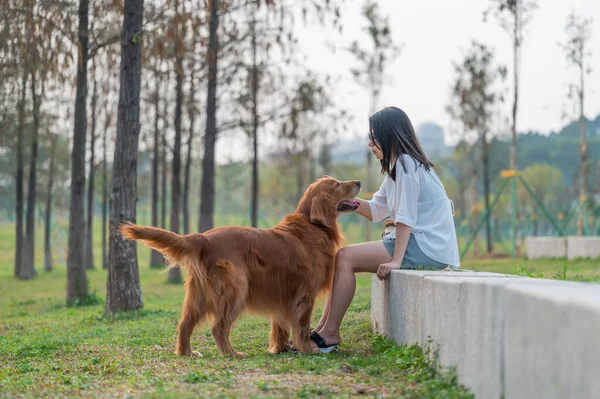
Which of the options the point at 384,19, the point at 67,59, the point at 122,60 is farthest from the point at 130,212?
the point at 384,19

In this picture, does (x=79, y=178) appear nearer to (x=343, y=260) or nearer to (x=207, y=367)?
(x=343, y=260)


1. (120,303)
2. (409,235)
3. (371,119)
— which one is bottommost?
(120,303)

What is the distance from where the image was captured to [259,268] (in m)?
6.55

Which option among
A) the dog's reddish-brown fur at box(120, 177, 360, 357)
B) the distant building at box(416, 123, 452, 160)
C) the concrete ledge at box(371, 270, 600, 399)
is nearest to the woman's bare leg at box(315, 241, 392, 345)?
the dog's reddish-brown fur at box(120, 177, 360, 357)

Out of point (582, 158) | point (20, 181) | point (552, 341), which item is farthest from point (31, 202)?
point (552, 341)

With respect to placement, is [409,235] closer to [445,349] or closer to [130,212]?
[445,349]

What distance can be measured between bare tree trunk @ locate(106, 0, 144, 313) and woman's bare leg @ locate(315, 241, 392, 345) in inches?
216

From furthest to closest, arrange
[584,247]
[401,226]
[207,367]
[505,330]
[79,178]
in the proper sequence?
[584,247] < [79,178] < [401,226] < [207,367] < [505,330]

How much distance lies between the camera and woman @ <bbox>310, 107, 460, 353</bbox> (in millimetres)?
6199

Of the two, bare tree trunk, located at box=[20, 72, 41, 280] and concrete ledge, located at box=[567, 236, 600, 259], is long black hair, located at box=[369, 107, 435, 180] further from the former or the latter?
bare tree trunk, located at box=[20, 72, 41, 280]

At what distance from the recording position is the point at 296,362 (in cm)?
581

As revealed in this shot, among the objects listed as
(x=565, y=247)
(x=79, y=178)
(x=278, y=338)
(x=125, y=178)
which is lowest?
(x=278, y=338)

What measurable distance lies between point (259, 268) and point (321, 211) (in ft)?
2.47

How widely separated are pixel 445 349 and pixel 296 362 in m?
1.49
